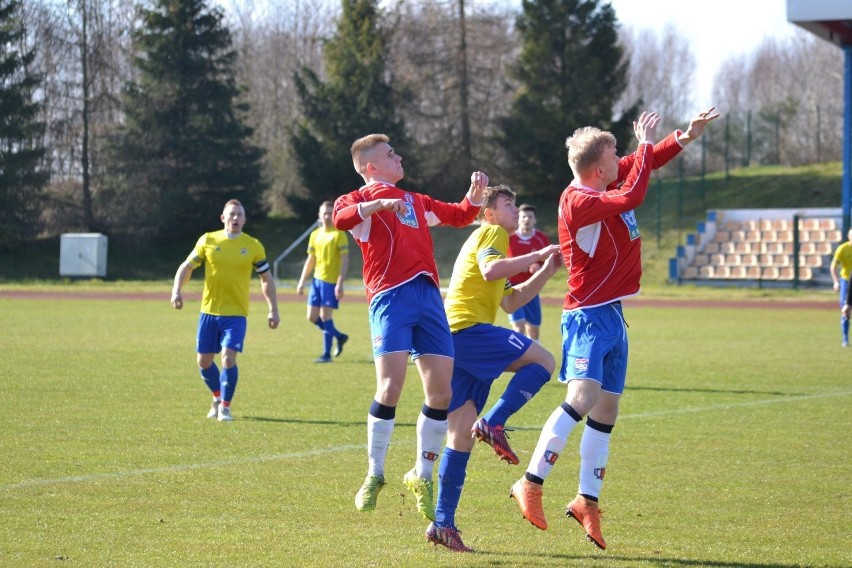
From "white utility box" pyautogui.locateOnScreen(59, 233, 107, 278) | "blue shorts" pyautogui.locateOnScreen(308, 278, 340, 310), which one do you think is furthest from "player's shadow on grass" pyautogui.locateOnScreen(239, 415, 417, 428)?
"white utility box" pyautogui.locateOnScreen(59, 233, 107, 278)

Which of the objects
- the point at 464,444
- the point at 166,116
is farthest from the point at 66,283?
the point at 464,444

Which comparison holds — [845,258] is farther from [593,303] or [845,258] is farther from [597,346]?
[597,346]

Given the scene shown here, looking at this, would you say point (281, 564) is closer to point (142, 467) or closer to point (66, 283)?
point (142, 467)

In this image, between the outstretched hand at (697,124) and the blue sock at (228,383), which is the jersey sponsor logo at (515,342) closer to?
the outstretched hand at (697,124)

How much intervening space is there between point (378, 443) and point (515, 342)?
4.10 ft

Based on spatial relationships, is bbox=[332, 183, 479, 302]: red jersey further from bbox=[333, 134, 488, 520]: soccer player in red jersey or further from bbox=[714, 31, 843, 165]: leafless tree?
bbox=[714, 31, 843, 165]: leafless tree

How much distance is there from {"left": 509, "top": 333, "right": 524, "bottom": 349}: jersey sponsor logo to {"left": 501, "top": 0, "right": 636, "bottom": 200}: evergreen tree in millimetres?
41894

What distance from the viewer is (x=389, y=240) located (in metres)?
6.42

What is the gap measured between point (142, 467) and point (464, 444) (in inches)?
114

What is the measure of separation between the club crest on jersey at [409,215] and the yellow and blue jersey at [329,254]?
10325mm

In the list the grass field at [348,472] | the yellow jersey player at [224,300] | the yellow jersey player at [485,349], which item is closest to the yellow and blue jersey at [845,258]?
the grass field at [348,472]

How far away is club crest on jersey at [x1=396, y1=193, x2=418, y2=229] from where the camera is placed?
6.47m

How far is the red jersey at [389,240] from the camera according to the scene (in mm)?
6383

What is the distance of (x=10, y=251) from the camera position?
45.7 m
